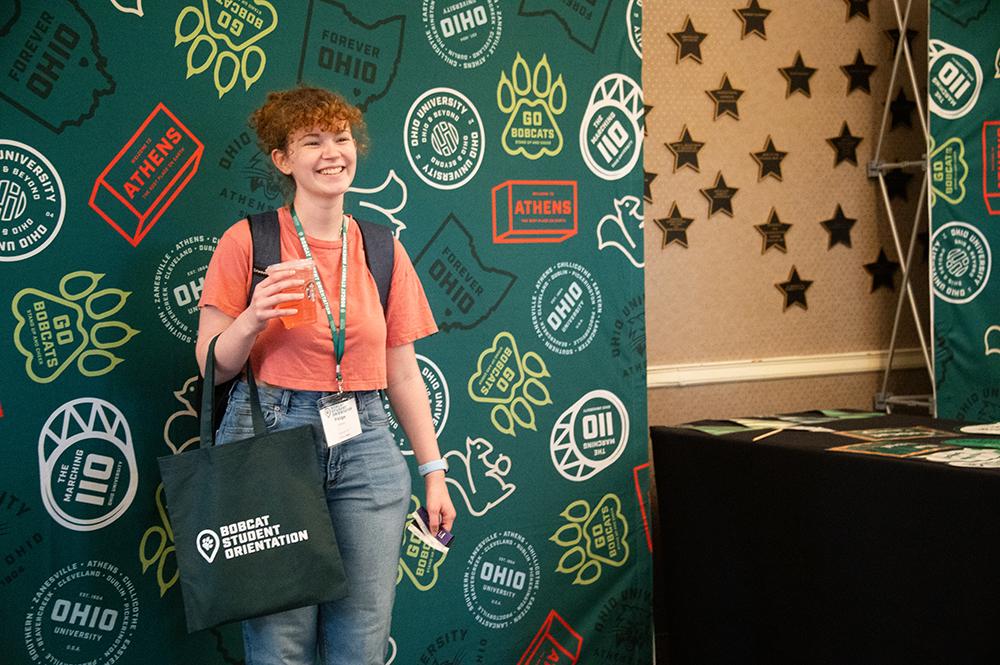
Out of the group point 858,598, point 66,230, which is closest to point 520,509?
point 858,598

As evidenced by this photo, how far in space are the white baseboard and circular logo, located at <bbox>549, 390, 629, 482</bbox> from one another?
36 cm

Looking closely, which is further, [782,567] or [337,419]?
[782,567]

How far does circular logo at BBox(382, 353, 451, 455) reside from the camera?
252 cm

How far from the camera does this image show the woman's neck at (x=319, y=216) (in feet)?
5.99

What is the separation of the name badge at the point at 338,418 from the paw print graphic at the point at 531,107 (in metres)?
1.10

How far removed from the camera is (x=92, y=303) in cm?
215

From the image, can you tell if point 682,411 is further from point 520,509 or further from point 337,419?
point 337,419

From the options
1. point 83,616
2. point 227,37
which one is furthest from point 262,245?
point 83,616

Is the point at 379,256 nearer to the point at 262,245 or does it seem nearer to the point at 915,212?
the point at 262,245

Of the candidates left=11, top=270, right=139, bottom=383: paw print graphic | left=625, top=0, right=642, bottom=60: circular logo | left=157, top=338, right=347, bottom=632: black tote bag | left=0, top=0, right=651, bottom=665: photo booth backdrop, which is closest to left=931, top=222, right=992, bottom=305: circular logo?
left=0, top=0, right=651, bottom=665: photo booth backdrop

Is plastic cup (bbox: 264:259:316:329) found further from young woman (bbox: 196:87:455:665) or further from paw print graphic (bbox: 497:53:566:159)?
paw print graphic (bbox: 497:53:566:159)

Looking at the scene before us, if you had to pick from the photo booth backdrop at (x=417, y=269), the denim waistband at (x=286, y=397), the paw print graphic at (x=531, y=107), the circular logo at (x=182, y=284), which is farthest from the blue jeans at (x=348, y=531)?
the paw print graphic at (x=531, y=107)

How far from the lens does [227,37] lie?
7.43ft

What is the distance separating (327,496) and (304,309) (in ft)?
1.19
